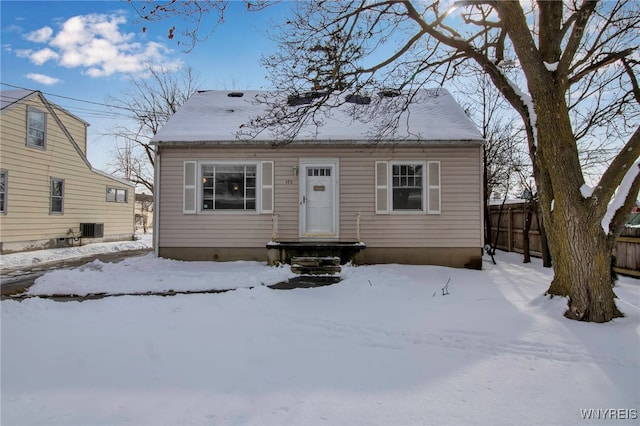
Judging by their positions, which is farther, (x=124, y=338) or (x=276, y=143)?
(x=276, y=143)

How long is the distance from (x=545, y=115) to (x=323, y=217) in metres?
5.72

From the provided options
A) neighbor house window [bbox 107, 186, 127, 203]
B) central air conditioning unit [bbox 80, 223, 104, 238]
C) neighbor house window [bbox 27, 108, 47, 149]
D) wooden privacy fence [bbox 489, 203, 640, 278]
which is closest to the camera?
wooden privacy fence [bbox 489, 203, 640, 278]

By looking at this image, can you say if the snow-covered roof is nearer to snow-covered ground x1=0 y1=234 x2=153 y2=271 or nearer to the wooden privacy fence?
the wooden privacy fence

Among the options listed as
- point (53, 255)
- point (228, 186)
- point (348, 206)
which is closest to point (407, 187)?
point (348, 206)

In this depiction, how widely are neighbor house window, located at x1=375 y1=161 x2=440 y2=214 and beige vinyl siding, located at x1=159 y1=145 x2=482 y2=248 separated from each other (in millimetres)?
148

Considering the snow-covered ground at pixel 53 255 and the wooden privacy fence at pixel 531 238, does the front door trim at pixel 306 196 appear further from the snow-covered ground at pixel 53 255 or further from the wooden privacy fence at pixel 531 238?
the snow-covered ground at pixel 53 255

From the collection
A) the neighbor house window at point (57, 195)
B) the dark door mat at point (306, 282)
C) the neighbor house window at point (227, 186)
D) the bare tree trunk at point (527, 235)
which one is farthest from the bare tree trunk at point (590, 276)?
the neighbor house window at point (57, 195)

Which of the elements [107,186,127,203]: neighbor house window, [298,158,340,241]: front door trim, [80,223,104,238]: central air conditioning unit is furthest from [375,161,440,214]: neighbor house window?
[107,186,127,203]: neighbor house window

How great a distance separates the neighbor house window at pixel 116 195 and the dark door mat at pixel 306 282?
12.7 meters

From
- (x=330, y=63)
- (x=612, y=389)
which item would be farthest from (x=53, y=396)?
(x=330, y=63)

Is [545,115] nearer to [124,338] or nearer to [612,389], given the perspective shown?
[612,389]

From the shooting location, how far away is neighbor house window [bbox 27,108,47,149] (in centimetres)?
1184

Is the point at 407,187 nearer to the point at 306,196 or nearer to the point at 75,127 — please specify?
the point at 306,196

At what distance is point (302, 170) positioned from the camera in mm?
9328
